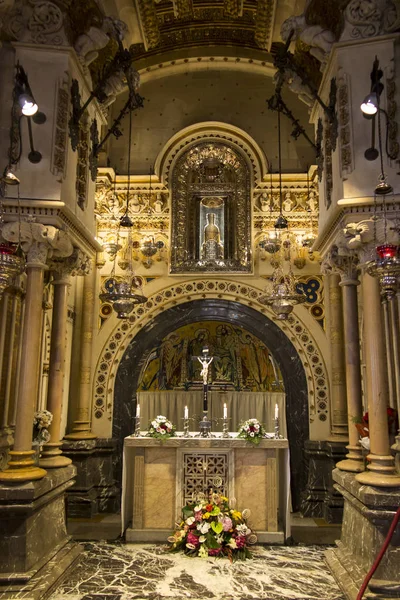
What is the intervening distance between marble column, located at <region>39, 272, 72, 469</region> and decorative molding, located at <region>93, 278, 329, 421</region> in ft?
10.0

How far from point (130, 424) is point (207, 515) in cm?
372

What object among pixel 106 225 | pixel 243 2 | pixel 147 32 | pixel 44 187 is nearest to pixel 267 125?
pixel 243 2

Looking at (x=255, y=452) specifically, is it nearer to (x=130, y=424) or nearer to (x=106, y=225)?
(x=130, y=424)

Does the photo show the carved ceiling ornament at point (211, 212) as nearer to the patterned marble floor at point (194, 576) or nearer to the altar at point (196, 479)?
the altar at point (196, 479)

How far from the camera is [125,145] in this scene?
11.3m

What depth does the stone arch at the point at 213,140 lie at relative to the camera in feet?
35.4

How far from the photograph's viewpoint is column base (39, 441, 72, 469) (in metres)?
6.57

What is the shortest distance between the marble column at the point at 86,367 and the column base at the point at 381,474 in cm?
586

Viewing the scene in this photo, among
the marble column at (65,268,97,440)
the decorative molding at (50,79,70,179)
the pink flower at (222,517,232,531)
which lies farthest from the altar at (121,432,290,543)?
the decorative molding at (50,79,70,179)

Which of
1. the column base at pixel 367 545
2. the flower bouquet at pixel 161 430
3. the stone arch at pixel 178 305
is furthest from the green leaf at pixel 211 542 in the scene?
the stone arch at pixel 178 305

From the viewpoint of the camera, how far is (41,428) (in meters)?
6.59

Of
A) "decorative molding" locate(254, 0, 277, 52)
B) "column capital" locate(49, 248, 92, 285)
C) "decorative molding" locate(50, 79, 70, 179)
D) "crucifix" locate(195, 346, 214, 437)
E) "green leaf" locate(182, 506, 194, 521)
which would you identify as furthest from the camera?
"decorative molding" locate(254, 0, 277, 52)

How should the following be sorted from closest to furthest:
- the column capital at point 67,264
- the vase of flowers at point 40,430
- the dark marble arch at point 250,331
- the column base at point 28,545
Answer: the column base at point 28,545
the vase of flowers at point 40,430
the column capital at point 67,264
the dark marble arch at point 250,331

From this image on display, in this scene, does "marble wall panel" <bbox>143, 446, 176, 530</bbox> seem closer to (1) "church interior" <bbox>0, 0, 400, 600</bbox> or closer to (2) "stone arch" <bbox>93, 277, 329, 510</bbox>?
(1) "church interior" <bbox>0, 0, 400, 600</bbox>
